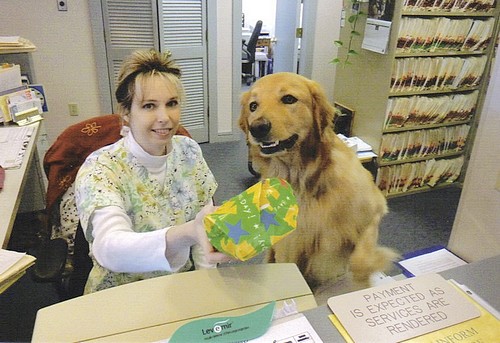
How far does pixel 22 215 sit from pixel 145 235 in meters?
2.12

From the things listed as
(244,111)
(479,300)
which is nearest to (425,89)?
(244,111)

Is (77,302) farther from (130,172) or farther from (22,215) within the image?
(22,215)

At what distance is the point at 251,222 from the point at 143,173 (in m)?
0.65

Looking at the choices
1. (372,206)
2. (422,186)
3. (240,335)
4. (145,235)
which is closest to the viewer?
(240,335)

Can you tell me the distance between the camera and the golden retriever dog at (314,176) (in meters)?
0.70

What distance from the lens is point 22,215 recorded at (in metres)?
2.50

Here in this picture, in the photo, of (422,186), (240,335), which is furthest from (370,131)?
(240,335)

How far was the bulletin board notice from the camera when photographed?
1.48 feet

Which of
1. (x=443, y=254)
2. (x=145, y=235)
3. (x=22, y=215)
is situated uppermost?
(x=145, y=235)

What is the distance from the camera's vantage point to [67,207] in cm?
148

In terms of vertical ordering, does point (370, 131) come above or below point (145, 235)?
below

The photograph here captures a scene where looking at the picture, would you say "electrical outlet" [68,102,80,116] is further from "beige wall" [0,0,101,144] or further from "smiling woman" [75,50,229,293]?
"smiling woman" [75,50,229,293]

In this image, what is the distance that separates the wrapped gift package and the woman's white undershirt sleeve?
245 mm

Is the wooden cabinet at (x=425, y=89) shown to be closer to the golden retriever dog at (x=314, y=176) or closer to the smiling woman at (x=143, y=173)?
the smiling woman at (x=143, y=173)
